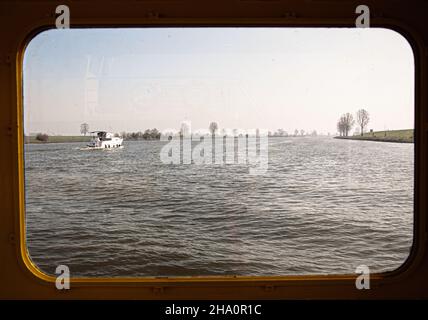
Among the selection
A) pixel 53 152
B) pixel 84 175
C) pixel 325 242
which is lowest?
pixel 325 242

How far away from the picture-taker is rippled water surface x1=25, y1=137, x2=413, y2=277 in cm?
733

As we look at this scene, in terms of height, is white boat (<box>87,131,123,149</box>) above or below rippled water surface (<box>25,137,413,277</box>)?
above

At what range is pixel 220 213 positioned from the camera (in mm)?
12352

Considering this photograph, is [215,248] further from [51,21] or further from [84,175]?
[84,175]

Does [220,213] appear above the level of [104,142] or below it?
below

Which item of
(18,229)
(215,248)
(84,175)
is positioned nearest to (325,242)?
(215,248)

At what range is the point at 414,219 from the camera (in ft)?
5.32

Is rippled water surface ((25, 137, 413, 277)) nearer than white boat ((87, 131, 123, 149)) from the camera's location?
Yes

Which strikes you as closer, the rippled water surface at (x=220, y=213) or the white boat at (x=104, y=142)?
the rippled water surface at (x=220, y=213)

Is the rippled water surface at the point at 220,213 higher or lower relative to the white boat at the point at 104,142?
lower

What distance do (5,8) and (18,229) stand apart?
1.00m

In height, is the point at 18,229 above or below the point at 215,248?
above

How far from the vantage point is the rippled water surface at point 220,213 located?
289 inches

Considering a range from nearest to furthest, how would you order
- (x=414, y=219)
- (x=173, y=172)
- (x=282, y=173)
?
(x=414, y=219), (x=282, y=173), (x=173, y=172)
